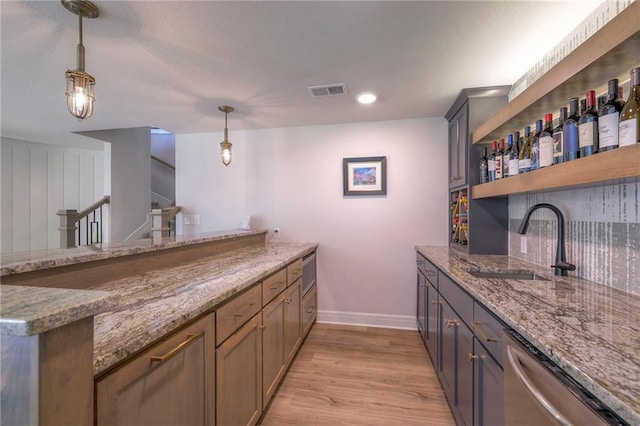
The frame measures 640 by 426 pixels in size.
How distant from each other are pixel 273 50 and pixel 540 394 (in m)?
2.02

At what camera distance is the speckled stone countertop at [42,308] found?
45cm

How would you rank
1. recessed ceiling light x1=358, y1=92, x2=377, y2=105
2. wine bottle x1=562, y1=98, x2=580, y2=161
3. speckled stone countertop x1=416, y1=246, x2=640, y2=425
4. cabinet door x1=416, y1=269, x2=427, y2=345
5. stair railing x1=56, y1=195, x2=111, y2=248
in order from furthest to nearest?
stair railing x1=56, y1=195, x2=111, y2=248 → cabinet door x1=416, y1=269, x2=427, y2=345 → recessed ceiling light x1=358, y1=92, x2=377, y2=105 → wine bottle x1=562, y1=98, x2=580, y2=161 → speckled stone countertop x1=416, y1=246, x2=640, y2=425

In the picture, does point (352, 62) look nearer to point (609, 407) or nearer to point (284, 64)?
point (284, 64)

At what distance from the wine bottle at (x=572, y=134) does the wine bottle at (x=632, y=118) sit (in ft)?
0.62

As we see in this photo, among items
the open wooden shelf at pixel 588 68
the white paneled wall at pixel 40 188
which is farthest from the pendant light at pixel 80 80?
the white paneled wall at pixel 40 188

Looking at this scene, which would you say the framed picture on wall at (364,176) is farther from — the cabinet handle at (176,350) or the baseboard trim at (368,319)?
the cabinet handle at (176,350)

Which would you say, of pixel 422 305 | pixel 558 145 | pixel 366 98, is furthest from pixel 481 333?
pixel 366 98

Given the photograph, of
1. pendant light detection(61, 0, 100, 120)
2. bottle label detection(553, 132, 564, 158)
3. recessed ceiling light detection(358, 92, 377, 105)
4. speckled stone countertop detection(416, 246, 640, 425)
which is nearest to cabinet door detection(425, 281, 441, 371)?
speckled stone countertop detection(416, 246, 640, 425)

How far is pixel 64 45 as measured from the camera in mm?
1692

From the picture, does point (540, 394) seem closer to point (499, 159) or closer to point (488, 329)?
point (488, 329)

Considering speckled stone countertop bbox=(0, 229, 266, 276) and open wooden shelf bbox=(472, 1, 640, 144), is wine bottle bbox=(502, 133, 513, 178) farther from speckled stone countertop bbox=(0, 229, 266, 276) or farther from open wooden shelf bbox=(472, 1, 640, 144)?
speckled stone countertop bbox=(0, 229, 266, 276)

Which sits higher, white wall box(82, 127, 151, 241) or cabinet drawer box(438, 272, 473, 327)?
white wall box(82, 127, 151, 241)

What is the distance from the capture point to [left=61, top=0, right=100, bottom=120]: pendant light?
4.42ft

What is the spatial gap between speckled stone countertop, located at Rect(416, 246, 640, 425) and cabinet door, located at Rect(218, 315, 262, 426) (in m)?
1.13
